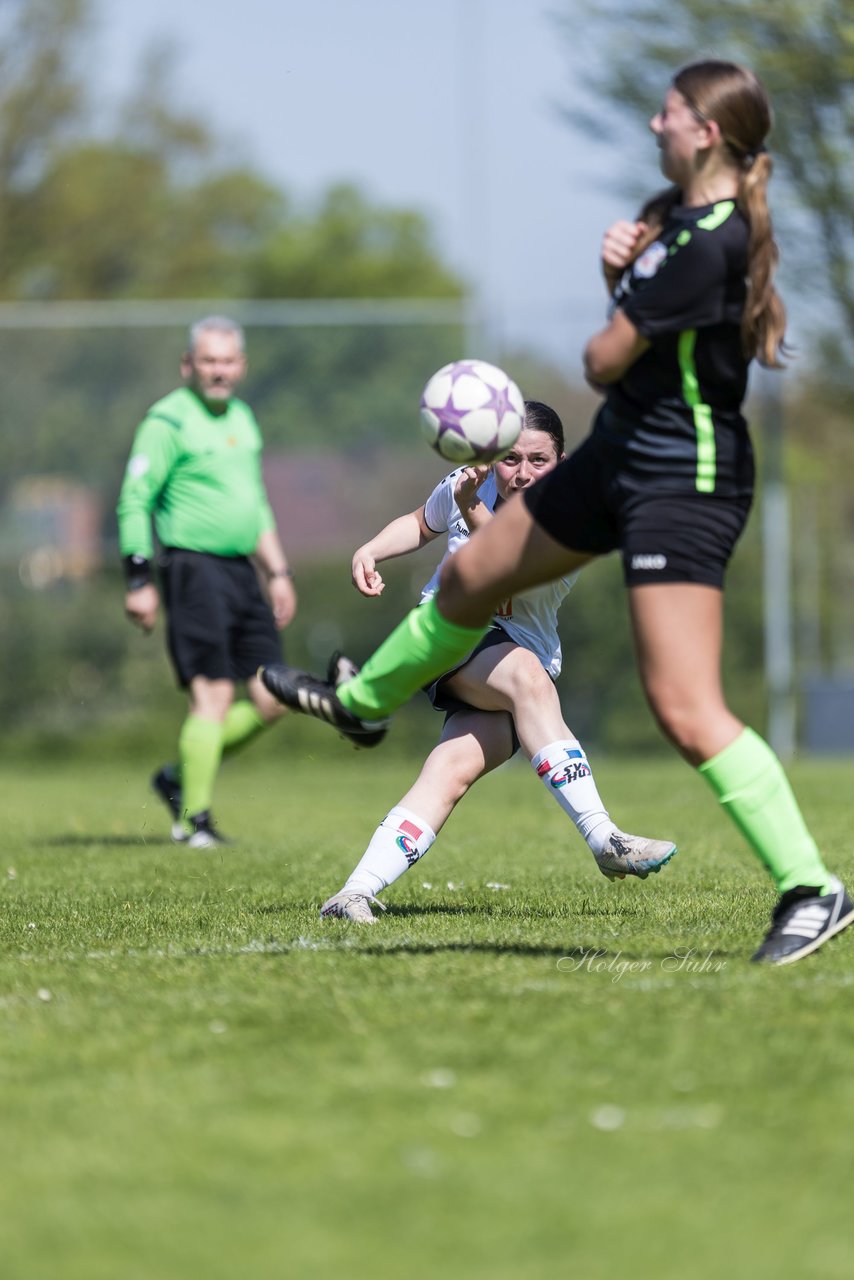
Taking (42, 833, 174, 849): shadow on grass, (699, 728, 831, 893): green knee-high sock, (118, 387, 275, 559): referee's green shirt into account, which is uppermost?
(118, 387, 275, 559): referee's green shirt

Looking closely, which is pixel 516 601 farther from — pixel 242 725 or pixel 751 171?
pixel 242 725

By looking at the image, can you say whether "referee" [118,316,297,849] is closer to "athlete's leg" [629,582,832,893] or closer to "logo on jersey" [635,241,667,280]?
"athlete's leg" [629,582,832,893]

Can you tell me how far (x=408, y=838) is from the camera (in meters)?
5.58

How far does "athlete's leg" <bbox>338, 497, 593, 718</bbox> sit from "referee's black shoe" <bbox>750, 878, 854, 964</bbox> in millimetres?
989

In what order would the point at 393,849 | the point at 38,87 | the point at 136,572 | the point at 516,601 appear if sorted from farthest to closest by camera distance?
the point at 38,87 < the point at 136,572 < the point at 516,601 < the point at 393,849

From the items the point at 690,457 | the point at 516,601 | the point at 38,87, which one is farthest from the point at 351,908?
the point at 38,87

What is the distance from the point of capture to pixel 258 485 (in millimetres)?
9477

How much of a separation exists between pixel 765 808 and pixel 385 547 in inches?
65.0

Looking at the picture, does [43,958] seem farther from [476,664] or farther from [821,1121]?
[821,1121]

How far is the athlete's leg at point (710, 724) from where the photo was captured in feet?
14.2

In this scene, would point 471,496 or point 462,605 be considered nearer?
point 462,605

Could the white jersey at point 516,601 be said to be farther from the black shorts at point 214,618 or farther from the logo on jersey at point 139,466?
the logo on jersey at point 139,466

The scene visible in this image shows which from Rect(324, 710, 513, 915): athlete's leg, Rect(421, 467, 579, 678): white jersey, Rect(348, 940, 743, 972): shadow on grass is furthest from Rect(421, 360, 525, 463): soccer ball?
Rect(348, 940, 743, 972): shadow on grass

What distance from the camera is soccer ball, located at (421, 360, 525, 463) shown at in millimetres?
5066
